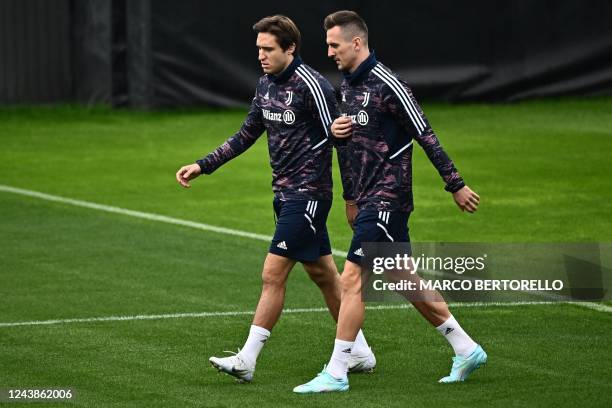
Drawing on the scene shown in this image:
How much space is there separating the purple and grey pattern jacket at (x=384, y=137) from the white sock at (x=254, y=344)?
3.16 feet

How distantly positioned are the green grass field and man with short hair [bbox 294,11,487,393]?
437 millimetres

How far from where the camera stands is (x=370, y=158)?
8.34 metres

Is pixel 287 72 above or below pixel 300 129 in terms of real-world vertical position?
above

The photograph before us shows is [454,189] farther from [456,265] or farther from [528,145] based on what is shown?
[528,145]

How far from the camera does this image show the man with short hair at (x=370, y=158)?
8.26 meters

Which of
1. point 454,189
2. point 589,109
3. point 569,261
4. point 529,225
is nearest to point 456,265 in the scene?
point 569,261

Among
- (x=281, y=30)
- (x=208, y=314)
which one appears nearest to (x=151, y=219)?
(x=208, y=314)

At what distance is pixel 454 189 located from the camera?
26.9 feet

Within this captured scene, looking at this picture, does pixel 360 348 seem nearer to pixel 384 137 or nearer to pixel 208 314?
pixel 384 137

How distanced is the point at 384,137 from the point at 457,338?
4.02 ft

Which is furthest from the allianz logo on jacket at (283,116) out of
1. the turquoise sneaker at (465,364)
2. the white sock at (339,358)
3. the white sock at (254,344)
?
the turquoise sneaker at (465,364)

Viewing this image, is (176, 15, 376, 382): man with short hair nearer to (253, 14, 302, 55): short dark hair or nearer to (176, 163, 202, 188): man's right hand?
(253, 14, 302, 55): short dark hair

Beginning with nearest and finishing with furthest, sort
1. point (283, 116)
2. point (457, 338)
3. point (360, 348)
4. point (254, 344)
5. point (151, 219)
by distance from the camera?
point (457, 338), point (254, 344), point (283, 116), point (360, 348), point (151, 219)

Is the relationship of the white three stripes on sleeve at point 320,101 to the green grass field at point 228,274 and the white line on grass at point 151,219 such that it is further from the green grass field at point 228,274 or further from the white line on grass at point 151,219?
the white line on grass at point 151,219
